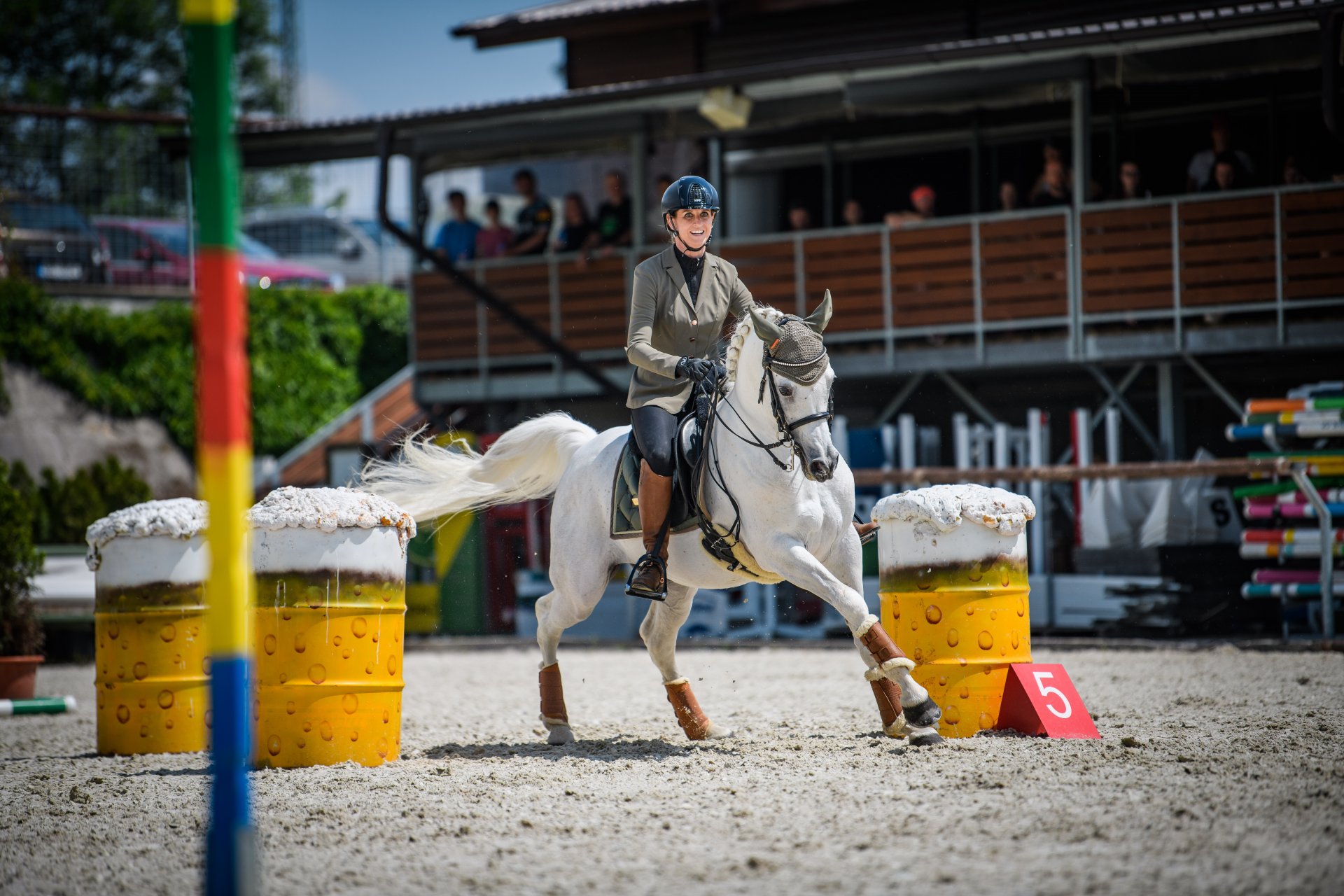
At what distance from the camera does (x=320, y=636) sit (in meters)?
6.52

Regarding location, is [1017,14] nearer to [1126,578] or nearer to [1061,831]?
[1126,578]

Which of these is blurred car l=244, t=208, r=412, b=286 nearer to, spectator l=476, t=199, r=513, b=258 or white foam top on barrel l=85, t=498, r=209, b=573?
spectator l=476, t=199, r=513, b=258

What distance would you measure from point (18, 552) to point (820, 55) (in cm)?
1283

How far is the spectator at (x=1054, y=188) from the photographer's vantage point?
1481 centimetres

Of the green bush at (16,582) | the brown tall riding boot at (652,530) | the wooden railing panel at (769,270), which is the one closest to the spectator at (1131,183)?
the wooden railing panel at (769,270)

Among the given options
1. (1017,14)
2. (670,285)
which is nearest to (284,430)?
(1017,14)

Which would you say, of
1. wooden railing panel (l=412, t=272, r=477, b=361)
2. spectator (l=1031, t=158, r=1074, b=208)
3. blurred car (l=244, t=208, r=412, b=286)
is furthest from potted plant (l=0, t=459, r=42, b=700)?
blurred car (l=244, t=208, r=412, b=286)

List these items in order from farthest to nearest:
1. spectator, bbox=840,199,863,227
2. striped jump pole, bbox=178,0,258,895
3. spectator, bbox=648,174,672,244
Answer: spectator, bbox=648,174,672,244 < spectator, bbox=840,199,863,227 < striped jump pole, bbox=178,0,258,895

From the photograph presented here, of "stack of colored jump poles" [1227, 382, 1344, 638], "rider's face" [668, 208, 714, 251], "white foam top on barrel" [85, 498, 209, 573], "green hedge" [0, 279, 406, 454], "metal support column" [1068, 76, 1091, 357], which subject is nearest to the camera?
"rider's face" [668, 208, 714, 251]

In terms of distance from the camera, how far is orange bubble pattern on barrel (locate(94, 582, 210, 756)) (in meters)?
7.29

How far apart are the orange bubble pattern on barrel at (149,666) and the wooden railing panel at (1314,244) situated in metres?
10.8

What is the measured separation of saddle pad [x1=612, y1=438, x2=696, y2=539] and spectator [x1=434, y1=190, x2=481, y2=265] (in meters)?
11.4

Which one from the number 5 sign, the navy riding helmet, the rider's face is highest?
the navy riding helmet

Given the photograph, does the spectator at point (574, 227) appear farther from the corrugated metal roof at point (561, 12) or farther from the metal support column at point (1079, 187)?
the metal support column at point (1079, 187)
